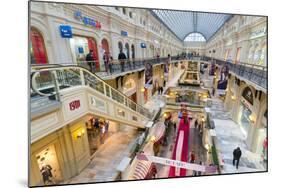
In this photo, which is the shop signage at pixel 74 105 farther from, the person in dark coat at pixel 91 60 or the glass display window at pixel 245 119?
the glass display window at pixel 245 119

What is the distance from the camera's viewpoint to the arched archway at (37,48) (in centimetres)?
230

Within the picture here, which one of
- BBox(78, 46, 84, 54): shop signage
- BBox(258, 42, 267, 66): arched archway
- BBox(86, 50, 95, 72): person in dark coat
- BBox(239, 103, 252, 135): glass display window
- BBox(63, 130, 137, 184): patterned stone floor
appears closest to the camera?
BBox(78, 46, 84, 54): shop signage

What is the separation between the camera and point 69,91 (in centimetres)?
250

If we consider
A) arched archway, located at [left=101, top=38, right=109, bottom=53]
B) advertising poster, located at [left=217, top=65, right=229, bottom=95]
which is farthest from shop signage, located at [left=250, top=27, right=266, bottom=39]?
arched archway, located at [left=101, top=38, right=109, bottom=53]

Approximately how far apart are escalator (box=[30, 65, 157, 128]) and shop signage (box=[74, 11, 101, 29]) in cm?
80

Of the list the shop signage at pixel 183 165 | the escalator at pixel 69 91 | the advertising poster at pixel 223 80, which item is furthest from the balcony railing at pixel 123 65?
the shop signage at pixel 183 165

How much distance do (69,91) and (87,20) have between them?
127 centimetres

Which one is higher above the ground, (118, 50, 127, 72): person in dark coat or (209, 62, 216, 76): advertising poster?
(118, 50, 127, 72): person in dark coat

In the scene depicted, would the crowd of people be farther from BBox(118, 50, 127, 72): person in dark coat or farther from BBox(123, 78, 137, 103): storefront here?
BBox(123, 78, 137, 103): storefront

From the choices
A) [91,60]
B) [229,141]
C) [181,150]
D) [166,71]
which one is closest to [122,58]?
[91,60]

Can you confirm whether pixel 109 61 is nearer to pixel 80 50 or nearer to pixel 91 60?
pixel 91 60

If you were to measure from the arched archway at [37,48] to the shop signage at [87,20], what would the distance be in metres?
0.64

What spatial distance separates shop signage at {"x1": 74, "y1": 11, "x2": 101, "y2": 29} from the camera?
2.58 metres

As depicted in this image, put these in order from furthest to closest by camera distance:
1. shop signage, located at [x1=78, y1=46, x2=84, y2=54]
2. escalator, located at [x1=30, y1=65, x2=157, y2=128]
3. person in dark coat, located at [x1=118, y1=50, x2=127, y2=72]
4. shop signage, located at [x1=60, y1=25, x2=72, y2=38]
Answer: person in dark coat, located at [x1=118, y1=50, x2=127, y2=72], shop signage, located at [x1=78, y1=46, x2=84, y2=54], shop signage, located at [x1=60, y1=25, x2=72, y2=38], escalator, located at [x1=30, y1=65, x2=157, y2=128]
